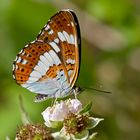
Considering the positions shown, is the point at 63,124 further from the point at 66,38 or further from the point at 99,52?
the point at 99,52

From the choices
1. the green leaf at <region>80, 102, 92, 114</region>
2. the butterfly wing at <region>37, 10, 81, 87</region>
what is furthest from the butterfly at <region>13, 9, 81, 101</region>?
the green leaf at <region>80, 102, 92, 114</region>

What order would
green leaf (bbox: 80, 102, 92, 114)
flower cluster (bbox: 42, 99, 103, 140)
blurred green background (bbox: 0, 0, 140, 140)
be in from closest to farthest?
green leaf (bbox: 80, 102, 92, 114)
flower cluster (bbox: 42, 99, 103, 140)
blurred green background (bbox: 0, 0, 140, 140)

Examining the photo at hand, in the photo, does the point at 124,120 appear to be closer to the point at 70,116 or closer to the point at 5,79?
the point at 5,79

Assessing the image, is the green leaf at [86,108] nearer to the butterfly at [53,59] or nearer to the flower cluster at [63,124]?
the flower cluster at [63,124]

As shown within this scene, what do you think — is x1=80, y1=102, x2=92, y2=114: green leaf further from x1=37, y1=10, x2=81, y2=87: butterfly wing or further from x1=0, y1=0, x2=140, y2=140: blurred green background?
x1=0, y1=0, x2=140, y2=140: blurred green background

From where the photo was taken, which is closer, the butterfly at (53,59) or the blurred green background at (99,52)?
the butterfly at (53,59)

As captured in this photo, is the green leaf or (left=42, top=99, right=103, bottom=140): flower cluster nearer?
the green leaf

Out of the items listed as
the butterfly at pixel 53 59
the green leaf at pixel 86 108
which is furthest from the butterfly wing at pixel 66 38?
the green leaf at pixel 86 108
